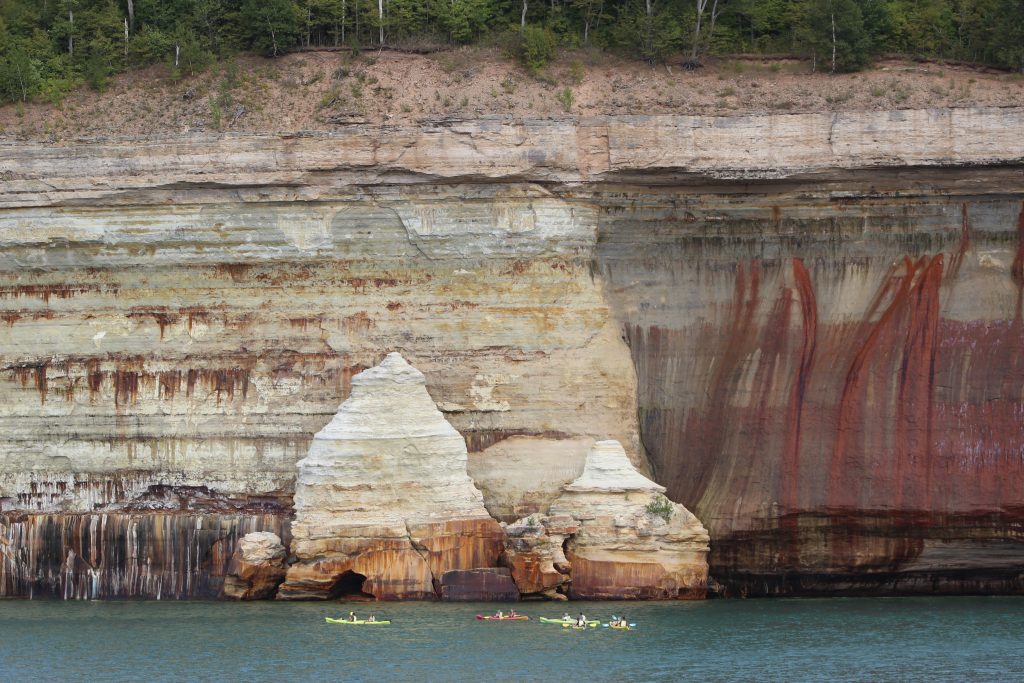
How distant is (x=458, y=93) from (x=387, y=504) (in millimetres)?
9149

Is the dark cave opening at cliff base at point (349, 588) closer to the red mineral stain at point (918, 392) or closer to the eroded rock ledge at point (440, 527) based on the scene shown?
the eroded rock ledge at point (440, 527)

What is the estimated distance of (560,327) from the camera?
37500 mm

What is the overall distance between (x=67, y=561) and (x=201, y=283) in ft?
20.0

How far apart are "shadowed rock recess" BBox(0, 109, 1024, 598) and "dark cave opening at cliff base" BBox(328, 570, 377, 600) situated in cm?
199

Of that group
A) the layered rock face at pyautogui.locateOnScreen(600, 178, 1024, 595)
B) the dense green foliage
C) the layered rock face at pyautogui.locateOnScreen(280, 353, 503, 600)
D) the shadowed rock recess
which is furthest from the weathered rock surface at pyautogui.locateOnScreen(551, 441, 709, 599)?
the dense green foliage

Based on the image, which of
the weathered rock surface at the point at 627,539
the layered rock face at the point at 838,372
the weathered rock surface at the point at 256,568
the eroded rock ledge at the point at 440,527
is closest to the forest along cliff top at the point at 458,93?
the layered rock face at the point at 838,372

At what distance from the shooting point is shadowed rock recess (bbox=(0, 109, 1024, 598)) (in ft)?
120

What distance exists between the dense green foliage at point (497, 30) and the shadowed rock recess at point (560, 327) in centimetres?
351

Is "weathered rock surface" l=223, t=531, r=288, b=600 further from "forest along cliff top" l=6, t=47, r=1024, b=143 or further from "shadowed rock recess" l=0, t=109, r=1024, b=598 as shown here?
"forest along cliff top" l=6, t=47, r=1024, b=143

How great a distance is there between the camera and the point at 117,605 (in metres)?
35.5

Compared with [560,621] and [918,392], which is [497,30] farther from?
[560,621]

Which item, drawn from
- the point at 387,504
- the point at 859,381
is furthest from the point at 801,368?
the point at 387,504

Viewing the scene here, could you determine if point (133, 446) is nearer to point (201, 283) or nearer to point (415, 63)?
point (201, 283)

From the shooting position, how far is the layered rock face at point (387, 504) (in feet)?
114
